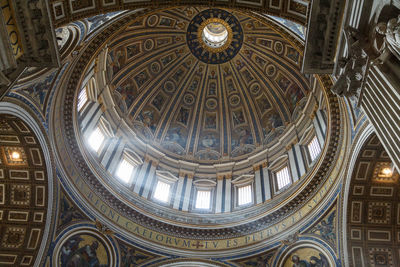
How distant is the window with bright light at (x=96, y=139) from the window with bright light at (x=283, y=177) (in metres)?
11.1

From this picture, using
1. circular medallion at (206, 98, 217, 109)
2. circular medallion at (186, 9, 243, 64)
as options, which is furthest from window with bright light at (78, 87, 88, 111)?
circular medallion at (206, 98, 217, 109)

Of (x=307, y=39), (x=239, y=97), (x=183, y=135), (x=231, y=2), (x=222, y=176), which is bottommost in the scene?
(x=307, y=39)

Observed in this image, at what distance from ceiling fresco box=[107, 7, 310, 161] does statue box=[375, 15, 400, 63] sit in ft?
53.3

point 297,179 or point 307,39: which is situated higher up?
point 297,179

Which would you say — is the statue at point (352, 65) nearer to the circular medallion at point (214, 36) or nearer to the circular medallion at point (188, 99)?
the circular medallion at point (214, 36)

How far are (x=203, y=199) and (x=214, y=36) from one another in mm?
14665

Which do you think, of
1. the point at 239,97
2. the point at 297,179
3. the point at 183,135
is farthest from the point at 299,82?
the point at 183,135

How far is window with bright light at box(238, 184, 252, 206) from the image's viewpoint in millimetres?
21172

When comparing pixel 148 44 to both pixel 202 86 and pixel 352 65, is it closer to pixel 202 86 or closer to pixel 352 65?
pixel 202 86

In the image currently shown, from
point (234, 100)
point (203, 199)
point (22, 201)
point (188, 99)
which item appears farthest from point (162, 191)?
point (234, 100)

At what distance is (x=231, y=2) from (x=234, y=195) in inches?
551

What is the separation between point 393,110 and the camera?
21.6 feet

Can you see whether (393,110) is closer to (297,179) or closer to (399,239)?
(399,239)

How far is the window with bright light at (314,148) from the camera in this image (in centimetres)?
1881
